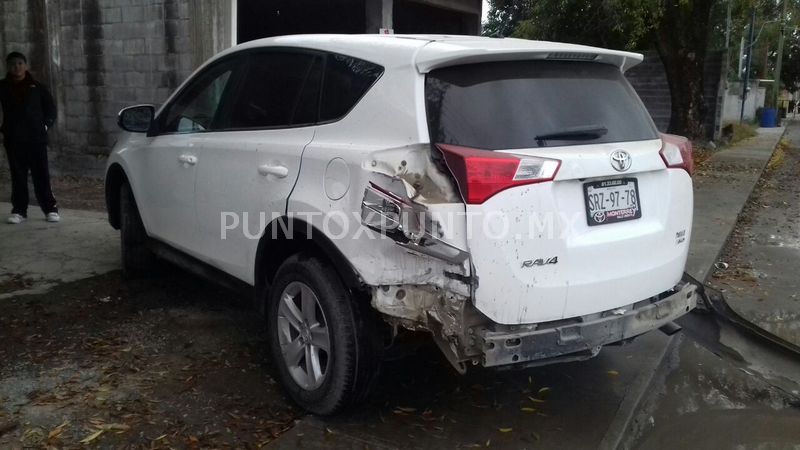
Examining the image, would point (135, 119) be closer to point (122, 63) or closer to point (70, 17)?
point (122, 63)

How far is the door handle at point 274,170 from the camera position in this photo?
11.6 ft

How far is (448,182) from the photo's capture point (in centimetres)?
289

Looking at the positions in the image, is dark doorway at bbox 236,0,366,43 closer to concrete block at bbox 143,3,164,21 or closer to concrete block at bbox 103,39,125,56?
concrete block at bbox 103,39,125,56

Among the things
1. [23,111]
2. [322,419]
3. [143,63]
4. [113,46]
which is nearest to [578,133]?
[322,419]

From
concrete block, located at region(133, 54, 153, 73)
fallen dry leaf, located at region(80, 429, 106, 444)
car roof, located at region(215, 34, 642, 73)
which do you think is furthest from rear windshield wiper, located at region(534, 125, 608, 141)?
concrete block, located at region(133, 54, 153, 73)

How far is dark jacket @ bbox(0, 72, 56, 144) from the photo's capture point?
7.14 m

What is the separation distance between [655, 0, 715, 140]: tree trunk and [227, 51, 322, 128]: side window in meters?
12.9

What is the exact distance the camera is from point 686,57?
16.1m

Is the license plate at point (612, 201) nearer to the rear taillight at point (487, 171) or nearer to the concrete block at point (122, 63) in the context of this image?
the rear taillight at point (487, 171)

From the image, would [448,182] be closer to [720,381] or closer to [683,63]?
[720,381]

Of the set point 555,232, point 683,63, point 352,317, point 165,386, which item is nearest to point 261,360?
point 165,386

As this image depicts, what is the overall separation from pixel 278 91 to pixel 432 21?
13251 mm

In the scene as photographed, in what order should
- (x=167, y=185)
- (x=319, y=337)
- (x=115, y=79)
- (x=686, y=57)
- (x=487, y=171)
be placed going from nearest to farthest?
(x=487, y=171) < (x=319, y=337) < (x=167, y=185) < (x=115, y=79) < (x=686, y=57)

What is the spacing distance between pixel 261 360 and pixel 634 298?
7.09 ft
